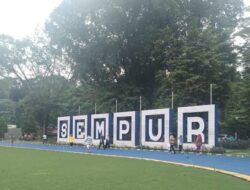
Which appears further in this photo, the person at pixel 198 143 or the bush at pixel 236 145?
the bush at pixel 236 145

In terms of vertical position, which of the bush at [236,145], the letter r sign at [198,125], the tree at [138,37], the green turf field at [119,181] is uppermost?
the tree at [138,37]

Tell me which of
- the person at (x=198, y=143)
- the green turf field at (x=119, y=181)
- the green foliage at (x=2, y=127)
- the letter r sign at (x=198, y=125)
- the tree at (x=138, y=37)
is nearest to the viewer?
the green turf field at (x=119, y=181)

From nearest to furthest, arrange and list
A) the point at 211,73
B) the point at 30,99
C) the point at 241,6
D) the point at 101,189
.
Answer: the point at 101,189 → the point at 211,73 → the point at 241,6 → the point at 30,99

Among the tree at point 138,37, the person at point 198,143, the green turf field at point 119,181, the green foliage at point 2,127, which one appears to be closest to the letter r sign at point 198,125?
the person at point 198,143

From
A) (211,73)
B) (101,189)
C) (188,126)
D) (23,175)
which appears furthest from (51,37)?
(101,189)

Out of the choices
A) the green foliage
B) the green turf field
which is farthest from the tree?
the green turf field

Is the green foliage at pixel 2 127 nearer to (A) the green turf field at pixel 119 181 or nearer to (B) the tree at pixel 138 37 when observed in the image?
(B) the tree at pixel 138 37

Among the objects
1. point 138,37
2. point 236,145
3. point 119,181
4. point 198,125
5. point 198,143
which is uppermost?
point 138,37

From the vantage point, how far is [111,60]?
53.6 meters

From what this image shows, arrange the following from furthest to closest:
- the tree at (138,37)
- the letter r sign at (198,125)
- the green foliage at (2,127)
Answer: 1. the green foliage at (2,127)
2. the tree at (138,37)
3. the letter r sign at (198,125)

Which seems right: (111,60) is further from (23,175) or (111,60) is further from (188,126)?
(23,175)

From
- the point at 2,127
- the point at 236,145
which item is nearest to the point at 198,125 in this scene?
the point at 236,145

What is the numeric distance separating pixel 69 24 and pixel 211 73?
1733 centimetres

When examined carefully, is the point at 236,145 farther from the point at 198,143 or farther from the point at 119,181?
the point at 119,181
